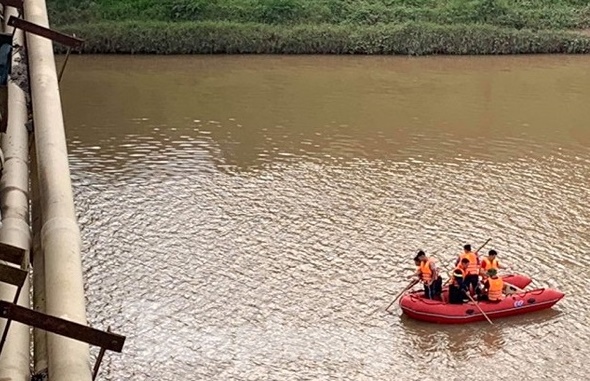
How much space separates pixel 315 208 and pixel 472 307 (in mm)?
5237

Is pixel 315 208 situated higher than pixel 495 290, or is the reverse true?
pixel 495 290

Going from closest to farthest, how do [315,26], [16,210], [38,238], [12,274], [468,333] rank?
[12,274] < [16,210] < [38,238] < [468,333] < [315,26]

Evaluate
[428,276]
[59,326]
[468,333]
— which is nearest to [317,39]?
[428,276]

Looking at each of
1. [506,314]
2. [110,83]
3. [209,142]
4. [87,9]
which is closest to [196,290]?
[506,314]

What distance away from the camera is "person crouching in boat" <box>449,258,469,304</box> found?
15211 millimetres

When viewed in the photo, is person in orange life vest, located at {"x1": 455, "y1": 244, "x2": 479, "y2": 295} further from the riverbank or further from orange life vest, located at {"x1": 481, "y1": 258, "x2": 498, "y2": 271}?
the riverbank

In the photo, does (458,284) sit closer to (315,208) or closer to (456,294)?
(456,294)

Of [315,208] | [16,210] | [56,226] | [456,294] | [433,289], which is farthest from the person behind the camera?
[315,208]

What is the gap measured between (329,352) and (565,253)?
19.6ft

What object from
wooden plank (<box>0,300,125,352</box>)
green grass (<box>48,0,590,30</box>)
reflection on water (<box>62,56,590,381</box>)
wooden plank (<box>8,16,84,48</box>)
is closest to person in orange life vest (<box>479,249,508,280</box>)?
reflection on water (<box>62,56,590,381</box>)

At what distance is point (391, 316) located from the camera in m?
15.2

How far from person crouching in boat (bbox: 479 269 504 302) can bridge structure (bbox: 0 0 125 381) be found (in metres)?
6.95

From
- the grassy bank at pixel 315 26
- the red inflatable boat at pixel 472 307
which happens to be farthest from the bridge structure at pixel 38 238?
the grassy bank at pixel 315 26

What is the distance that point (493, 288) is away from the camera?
50.2ft
